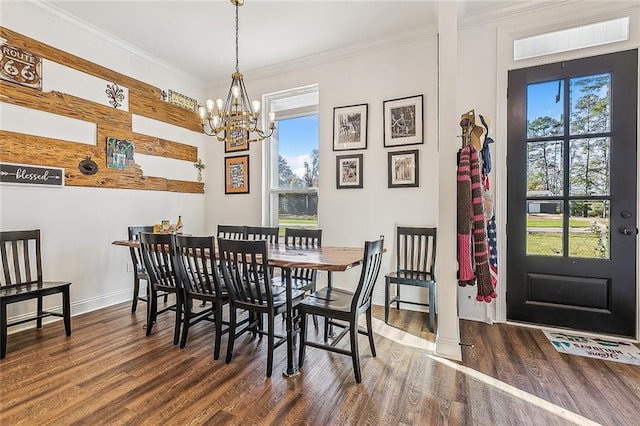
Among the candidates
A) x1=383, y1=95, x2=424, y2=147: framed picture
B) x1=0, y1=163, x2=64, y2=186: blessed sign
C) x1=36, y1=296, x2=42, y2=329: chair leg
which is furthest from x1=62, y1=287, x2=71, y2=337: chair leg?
x1=383, y1=95, x2=424, y2=147: framed picture

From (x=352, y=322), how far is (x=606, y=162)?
2.62 m

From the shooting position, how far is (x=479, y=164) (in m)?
2.33

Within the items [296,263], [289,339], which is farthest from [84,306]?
[296,263]

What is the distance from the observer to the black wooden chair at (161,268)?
2.45 meters

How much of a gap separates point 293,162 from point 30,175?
108 inches

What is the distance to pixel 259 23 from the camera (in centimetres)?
321

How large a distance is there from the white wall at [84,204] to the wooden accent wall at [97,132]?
Answer: 0.07 meters

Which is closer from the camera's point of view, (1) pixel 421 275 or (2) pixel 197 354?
(2) pixel 197 354

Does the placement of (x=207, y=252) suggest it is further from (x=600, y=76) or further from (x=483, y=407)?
(x=600, y=76)

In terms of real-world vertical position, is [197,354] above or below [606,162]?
below

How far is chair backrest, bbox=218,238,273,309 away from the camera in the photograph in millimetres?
2035

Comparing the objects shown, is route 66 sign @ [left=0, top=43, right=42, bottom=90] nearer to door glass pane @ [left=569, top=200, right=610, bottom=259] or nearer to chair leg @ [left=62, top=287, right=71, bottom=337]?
chair leg @ [left=62, top=287, right=71, bottom=337]

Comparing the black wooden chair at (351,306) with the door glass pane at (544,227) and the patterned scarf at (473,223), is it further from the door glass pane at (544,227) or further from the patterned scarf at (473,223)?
the door glass pane at (544,227)

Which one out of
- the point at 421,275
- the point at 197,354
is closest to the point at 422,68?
the point at 421,275
